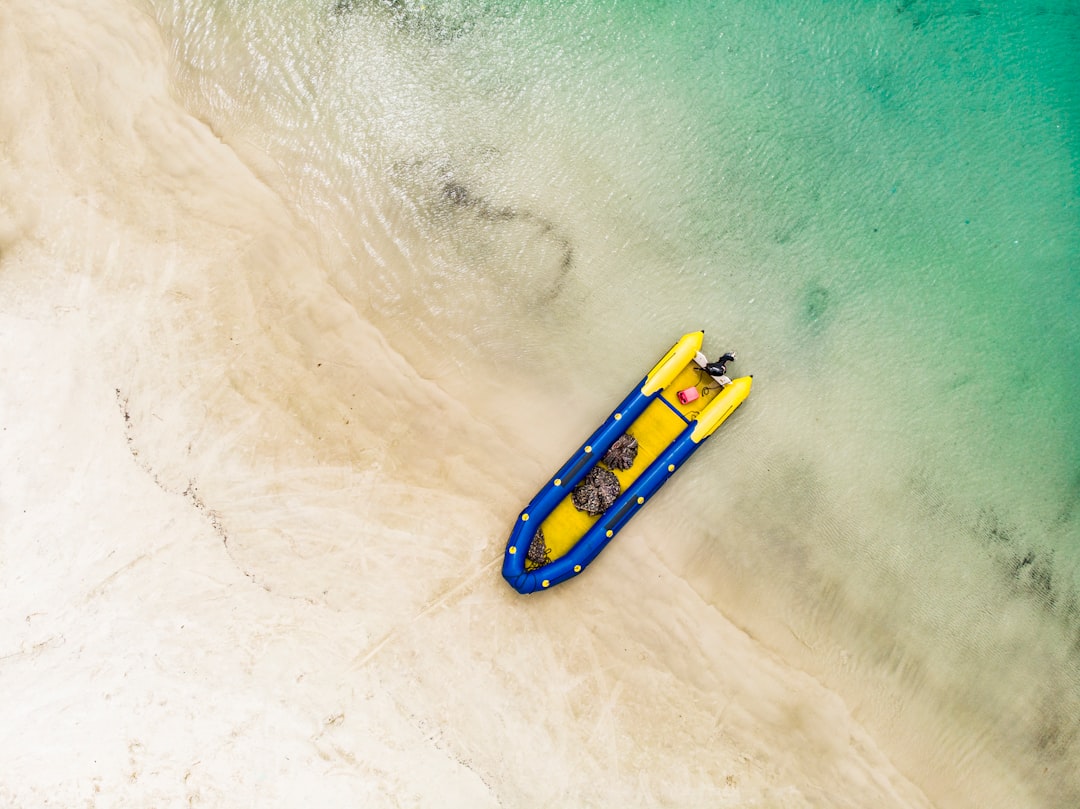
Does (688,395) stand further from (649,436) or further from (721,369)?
(649,436)

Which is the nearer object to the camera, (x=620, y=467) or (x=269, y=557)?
(x=269, y=557)

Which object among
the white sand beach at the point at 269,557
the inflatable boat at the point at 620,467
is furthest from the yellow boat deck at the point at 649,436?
the white sand beach at the point at 269,557

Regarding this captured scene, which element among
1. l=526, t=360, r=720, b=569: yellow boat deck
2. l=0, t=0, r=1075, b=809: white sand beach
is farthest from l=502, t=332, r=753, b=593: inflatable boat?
l=0, t=0, r=1075, b=809: white sand beach

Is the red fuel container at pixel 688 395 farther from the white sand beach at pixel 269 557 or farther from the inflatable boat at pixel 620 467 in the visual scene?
the white sand beach at pixel 269 557

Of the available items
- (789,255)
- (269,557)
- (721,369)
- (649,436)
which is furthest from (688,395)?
(269,557)

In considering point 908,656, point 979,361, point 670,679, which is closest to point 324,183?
point 670,679

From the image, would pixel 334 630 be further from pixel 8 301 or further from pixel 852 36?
pixel 852 36

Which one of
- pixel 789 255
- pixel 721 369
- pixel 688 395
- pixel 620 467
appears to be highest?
pixel 789 255
